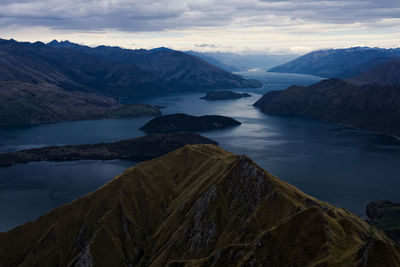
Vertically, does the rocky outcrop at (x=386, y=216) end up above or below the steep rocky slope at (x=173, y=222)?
below

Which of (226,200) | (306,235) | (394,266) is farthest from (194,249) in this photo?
(394,266)

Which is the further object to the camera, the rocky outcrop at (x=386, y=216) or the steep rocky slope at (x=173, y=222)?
the rocky outcrop at (x=386, y=216)

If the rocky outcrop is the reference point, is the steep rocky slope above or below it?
above

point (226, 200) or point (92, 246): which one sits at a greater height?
point (226, 200)

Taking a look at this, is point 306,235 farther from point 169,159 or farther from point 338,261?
point 169,159
